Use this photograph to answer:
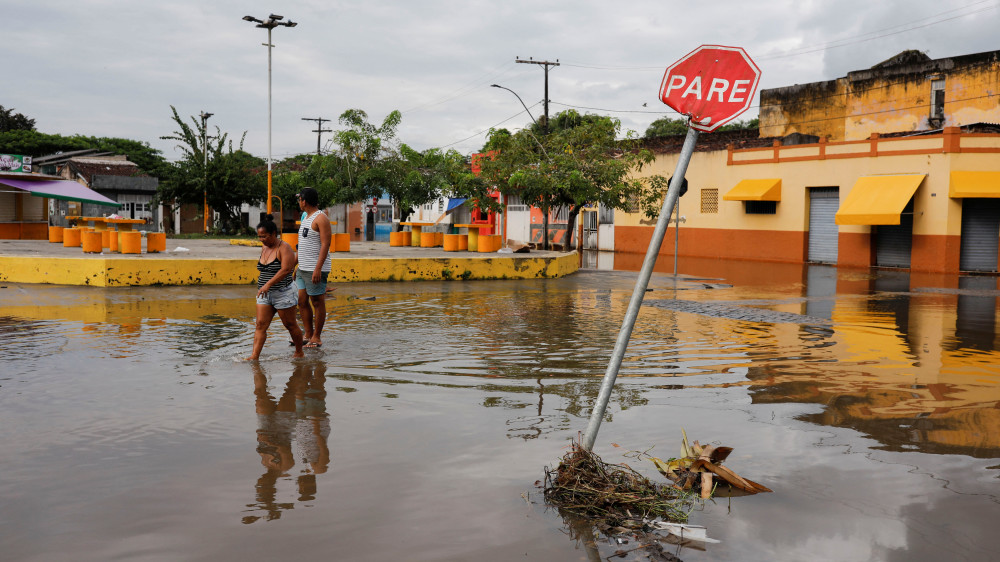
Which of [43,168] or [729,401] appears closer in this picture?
[729,401]

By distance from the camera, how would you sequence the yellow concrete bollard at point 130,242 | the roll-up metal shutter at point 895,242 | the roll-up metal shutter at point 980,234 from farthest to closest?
the roll-up metal shutter at point 895,242, the roll-up metal shutter at point 980,234, the yellow concrete bollard at point 130,242

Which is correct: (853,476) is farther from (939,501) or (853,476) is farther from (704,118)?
(704,118)

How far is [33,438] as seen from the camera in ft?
16.8

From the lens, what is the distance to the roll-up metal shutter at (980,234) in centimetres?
2644

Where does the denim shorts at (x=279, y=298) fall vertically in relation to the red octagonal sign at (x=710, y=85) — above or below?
below

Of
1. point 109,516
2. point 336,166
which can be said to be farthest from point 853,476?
point 336,166

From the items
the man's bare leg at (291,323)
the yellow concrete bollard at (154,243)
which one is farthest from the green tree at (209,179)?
the man's bare leg at (291,323)

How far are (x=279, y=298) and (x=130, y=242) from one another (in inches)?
456

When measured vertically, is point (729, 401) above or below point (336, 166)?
below

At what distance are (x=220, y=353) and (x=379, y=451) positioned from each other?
12.7 feet

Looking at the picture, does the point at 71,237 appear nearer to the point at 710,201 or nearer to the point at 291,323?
the point at 291,323

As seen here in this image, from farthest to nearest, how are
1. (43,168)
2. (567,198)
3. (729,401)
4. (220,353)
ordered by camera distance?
(43,168) < (567,198) < (220,353) < (729,401)

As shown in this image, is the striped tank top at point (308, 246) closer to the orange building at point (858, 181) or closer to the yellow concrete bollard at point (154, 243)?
the yellow concrete bollard at point (154, 243)

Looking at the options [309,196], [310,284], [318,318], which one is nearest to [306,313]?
[318,318]
